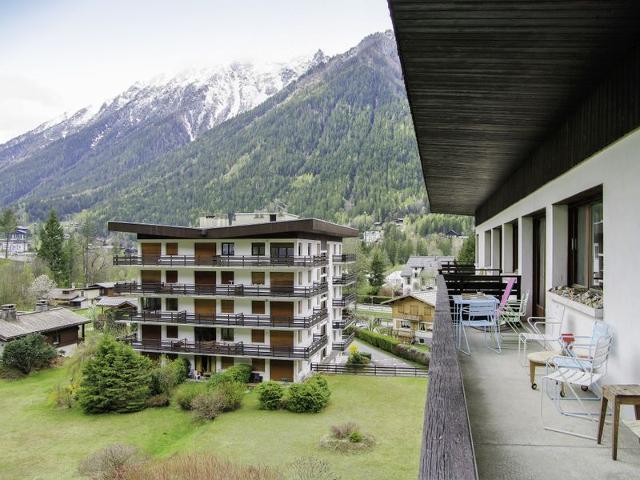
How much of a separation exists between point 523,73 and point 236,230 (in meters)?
24.4

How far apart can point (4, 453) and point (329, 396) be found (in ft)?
44.5

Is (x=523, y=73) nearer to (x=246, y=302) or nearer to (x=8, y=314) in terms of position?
(x=246, y=302)

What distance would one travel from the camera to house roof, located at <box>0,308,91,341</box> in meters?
33.9

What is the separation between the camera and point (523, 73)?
192 inches

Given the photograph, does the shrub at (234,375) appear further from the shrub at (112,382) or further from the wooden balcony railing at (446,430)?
the wooden balcony railing at (446,430)

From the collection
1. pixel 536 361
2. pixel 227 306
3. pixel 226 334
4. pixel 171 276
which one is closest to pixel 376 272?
pixel 226 334

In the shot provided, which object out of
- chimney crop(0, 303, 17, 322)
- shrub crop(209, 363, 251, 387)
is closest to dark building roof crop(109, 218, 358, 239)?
shrub crop(209, 363, 251, 387)

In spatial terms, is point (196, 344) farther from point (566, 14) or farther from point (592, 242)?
point (566, 14)

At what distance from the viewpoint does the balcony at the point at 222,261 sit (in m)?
27.8

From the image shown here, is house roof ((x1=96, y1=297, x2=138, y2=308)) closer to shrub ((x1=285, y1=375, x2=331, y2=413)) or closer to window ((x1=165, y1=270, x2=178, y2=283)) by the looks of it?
window ((x1=165, y1=270, x2=178, y2=283))

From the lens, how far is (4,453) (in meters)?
19.8

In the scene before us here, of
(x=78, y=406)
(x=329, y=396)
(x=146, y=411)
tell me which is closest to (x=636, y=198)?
(x=329, y=396)

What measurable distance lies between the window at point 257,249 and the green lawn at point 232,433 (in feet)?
24.6

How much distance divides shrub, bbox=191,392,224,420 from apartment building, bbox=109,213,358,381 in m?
4.99
